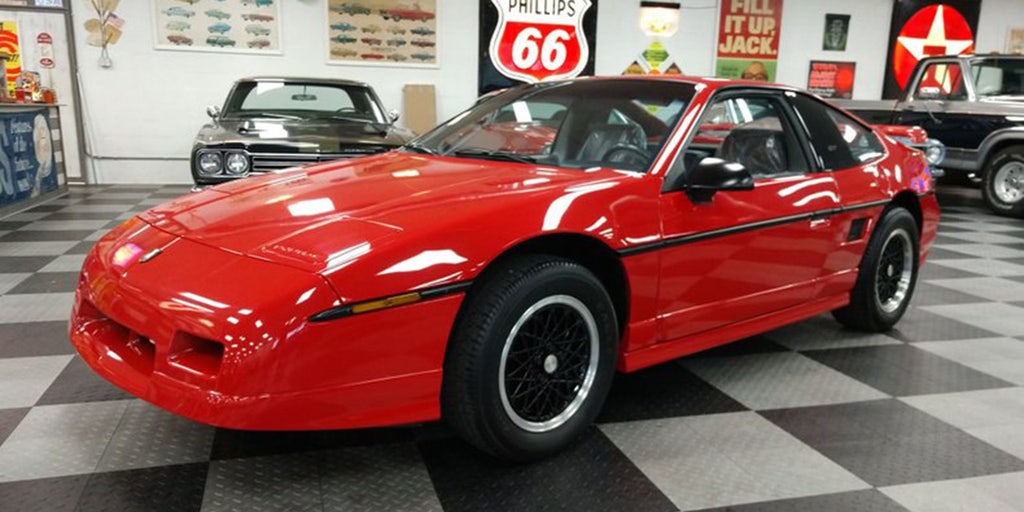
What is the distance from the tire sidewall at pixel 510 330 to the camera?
72.6 inches

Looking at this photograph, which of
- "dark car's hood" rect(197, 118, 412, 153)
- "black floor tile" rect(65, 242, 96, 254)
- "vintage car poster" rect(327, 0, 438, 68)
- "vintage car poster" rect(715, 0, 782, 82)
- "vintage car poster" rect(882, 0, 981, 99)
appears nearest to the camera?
"dark car's hood" rect(197, 118, 412, 153)

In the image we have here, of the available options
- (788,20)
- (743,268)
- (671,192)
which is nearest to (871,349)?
(743,268)

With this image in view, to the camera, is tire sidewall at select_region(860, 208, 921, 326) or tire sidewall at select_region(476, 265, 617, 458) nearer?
tire sidewall at select_region(476, 265, 617, 458)

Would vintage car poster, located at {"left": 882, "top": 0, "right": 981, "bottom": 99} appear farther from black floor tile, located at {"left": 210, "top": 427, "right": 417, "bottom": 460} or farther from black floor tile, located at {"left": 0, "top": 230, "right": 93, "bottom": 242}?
black floor tile, located at {"left": 210, "top": 427, "right": 417, "bottom": 460}

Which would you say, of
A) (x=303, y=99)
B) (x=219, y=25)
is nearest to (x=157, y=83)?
(x=219, y=25)

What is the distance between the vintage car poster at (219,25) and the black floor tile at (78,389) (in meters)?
6.93

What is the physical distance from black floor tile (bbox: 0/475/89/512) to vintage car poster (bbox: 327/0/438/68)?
784 centimetres

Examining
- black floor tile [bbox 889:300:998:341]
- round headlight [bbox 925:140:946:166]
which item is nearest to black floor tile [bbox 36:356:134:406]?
black floor tile [bbox 889:300:998:341]

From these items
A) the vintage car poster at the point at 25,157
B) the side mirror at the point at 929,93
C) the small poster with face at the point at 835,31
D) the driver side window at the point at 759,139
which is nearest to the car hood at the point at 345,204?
the driver side window at the point at 759,139

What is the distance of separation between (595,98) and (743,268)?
84 centimetres

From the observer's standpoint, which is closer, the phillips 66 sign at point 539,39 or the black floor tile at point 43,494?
the black floor tile at point 43,494

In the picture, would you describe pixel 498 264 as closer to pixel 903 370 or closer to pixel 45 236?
pixel 903 370

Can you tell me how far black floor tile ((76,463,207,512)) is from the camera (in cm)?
178

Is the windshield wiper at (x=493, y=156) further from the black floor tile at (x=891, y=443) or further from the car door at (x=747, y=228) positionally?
the black floor tile at (x=891, y=443)
